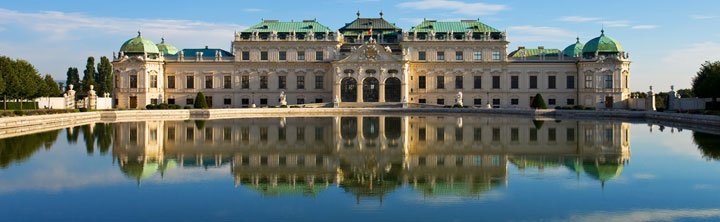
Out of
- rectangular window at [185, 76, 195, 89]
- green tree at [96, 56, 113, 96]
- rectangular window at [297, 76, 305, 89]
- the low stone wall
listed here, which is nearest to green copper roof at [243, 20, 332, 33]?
rectangular window at [297, 76, 305, 89]

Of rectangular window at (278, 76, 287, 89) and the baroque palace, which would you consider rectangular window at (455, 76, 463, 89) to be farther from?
rectangular window at (278, 76, 287, 89)

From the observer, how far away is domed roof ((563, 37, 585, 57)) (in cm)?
7819

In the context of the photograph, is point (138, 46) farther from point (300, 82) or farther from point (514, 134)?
point (514, 134)

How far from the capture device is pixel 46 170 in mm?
20797

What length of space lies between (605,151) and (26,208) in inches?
763

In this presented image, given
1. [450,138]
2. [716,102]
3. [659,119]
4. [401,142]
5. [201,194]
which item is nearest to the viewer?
[201,194]

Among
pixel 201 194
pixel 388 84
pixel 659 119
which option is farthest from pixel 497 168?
pixel 388 84

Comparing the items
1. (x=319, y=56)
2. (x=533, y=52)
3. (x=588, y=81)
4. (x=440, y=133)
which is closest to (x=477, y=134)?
(x=440, y=133)

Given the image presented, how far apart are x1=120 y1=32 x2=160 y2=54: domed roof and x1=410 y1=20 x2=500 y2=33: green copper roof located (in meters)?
27.3

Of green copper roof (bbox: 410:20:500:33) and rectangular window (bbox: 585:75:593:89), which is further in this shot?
green copper roof (bbox: 410:20:500:33)

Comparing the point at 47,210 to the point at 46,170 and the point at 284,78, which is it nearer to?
the point at 46,170

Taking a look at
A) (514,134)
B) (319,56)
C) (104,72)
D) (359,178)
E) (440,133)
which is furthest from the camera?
(104,72)

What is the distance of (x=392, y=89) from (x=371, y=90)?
7.26ft

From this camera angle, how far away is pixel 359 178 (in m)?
19.0
